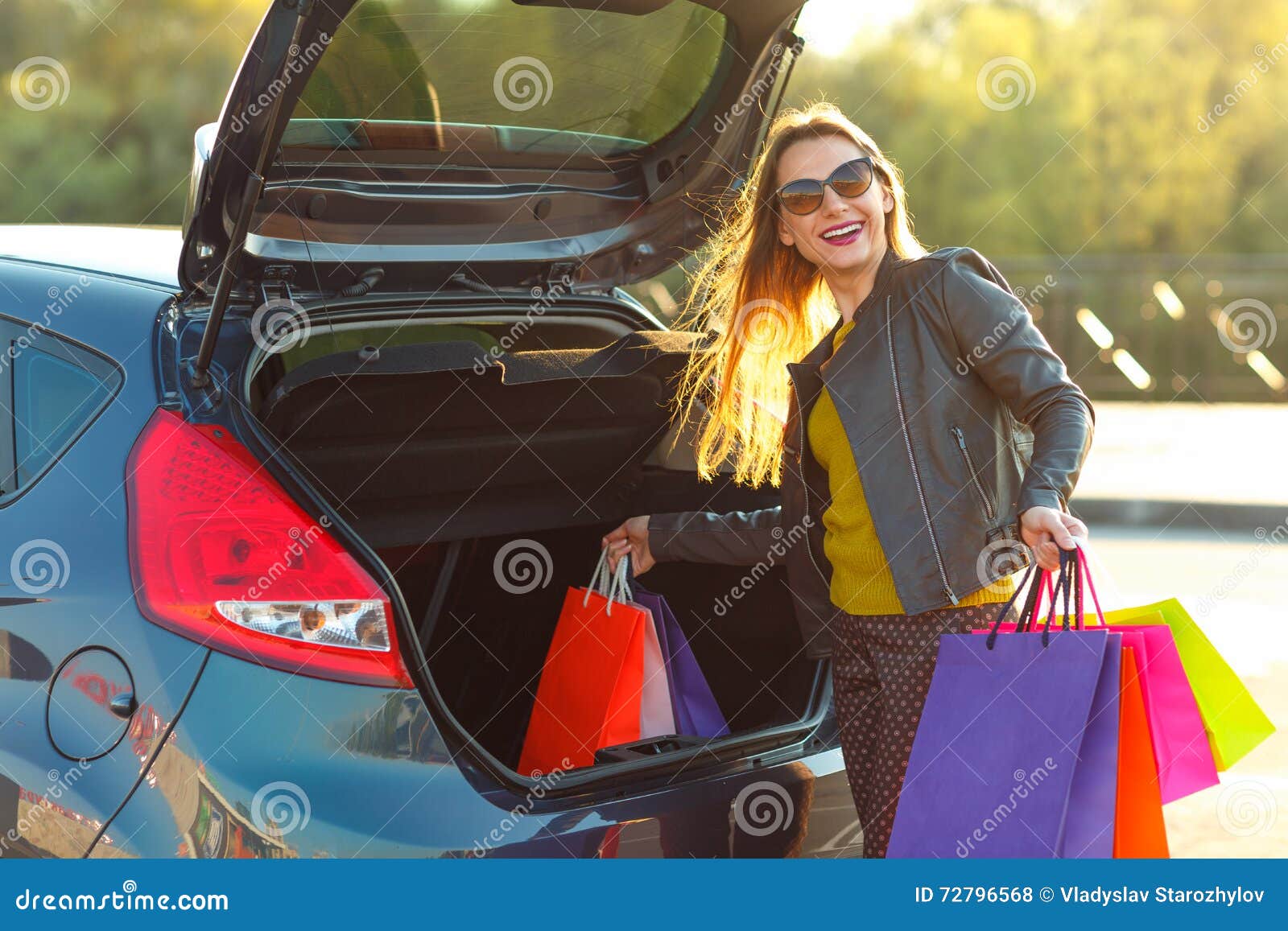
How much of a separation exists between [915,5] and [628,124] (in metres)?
24.4

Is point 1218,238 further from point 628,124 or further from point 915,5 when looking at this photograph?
point 628,124

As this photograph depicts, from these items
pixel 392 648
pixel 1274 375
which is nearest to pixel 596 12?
pixel 392 648

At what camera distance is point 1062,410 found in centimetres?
216

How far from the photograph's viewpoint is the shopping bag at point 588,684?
2648 mm

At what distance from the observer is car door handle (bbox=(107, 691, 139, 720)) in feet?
6.58

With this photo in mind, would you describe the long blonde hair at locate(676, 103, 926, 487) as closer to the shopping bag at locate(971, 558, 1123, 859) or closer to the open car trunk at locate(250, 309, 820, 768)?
the open car trunk at locate(250, 309, 820, 768)
